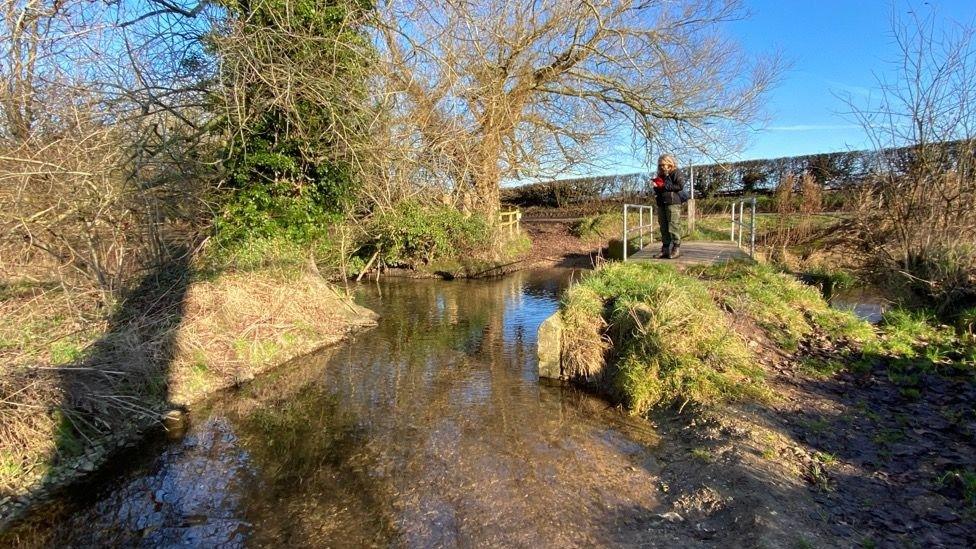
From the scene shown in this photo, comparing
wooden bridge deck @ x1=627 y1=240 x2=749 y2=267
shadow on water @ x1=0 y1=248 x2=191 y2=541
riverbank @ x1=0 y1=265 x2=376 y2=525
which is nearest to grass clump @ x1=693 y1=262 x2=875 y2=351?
wooden bridge deck @ x1=627 y1=240 x2=749 y2=267

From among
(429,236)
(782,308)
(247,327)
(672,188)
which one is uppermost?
(672,188)

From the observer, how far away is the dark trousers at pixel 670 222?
369 inches

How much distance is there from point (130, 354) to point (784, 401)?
714 centimetres

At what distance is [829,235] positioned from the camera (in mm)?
13180

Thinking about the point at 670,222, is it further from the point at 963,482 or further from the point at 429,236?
the point at 429,236

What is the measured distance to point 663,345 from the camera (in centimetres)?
565

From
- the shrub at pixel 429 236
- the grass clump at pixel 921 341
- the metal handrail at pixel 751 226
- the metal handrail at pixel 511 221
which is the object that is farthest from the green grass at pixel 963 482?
the metal handrail at pixel 511 221

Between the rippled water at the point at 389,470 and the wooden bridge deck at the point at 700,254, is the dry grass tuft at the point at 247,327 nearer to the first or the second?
the rippled water at the point at 389,470

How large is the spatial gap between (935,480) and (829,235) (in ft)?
37.1

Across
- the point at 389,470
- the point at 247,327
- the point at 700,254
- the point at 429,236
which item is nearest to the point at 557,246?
the point at 429,236

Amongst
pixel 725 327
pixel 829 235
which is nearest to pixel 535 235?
pixel 829 235

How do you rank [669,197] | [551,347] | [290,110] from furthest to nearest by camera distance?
[669,197] → [290,110] → [551,347]

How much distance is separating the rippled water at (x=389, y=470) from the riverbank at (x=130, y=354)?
0.48m

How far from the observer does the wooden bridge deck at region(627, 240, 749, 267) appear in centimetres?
909
